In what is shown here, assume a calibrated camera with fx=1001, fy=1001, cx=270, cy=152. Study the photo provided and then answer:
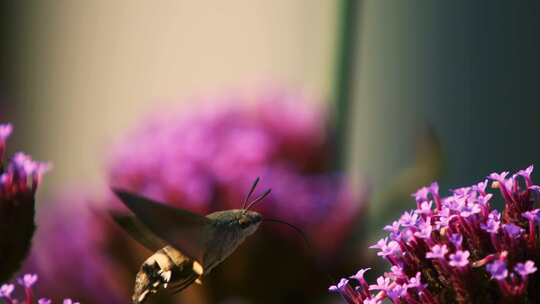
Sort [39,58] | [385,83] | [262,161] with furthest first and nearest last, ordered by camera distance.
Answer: [39,58]
[385,83]
[262,161]

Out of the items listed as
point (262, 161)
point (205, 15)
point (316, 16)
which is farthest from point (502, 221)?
point (205, 15)

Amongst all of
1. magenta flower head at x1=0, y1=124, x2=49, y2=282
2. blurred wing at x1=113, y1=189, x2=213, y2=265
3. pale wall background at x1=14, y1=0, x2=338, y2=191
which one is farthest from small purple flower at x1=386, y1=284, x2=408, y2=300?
pale wall background at x1=14, y1=0, x2=338, y2=191

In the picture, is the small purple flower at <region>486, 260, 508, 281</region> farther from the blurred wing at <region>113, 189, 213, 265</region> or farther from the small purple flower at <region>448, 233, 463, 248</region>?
the blurred wing at <region>113, 189, 213, 265</region>

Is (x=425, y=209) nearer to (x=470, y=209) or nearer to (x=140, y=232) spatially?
(x=470, y=209)

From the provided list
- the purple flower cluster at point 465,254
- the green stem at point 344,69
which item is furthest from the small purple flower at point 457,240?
the green stem at point 344,69

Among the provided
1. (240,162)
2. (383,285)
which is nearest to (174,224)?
(383,285)

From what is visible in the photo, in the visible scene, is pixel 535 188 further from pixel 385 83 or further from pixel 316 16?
pixel 316 16
